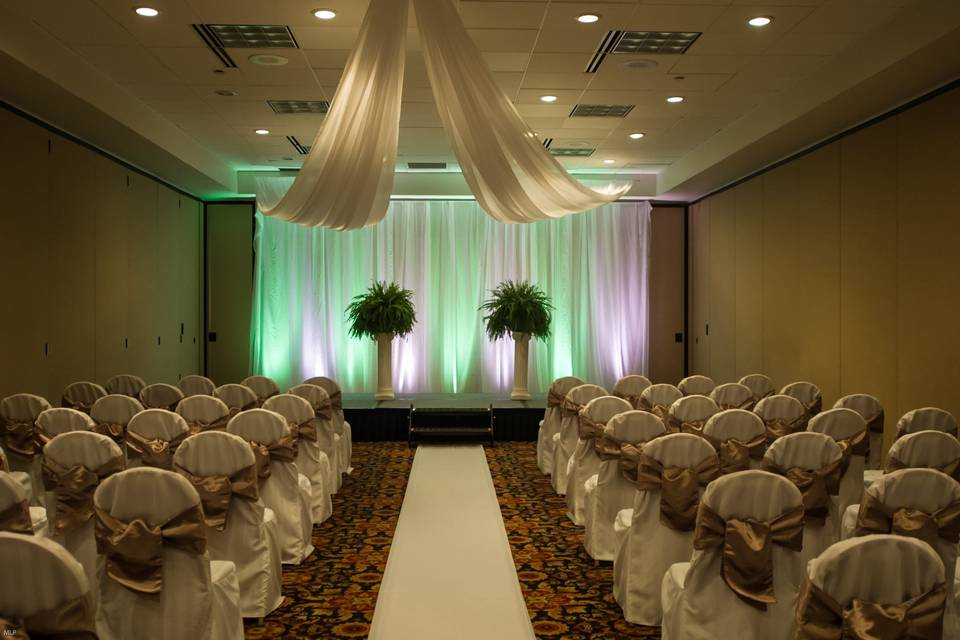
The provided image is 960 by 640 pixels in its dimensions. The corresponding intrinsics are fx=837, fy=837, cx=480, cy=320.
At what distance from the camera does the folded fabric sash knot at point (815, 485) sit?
401 cm

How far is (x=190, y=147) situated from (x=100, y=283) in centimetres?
217

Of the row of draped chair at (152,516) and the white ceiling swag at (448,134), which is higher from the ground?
the white ceiling swag at (448,134)

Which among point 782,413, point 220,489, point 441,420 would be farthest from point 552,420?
point 220,489

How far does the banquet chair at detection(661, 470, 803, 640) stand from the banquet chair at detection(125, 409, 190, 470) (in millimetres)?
3141

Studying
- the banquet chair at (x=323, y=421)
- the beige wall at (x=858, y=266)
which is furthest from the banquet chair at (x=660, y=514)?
the beige wall at (x=858, y=266)

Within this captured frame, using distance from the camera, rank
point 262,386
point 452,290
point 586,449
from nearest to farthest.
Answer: point 586,449 → point 262,386 → point 452,290

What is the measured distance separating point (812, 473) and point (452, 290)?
30.9 feet

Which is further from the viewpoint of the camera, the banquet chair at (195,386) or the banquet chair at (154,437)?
the banquet chair at (195,386)

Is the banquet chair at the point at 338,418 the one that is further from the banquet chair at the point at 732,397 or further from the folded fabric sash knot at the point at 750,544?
the folded fabric sash knot at the point at 750,544

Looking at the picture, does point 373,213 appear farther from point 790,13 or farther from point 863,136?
point 863,136

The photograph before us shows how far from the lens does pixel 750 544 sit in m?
3.13

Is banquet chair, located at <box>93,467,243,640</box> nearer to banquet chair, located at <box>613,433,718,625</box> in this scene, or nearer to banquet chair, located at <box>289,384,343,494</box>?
banquet chair, located at <box>613,433,718,625</box>

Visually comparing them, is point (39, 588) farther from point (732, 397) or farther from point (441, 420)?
point (441, 420)

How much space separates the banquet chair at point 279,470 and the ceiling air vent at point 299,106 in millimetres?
4415
